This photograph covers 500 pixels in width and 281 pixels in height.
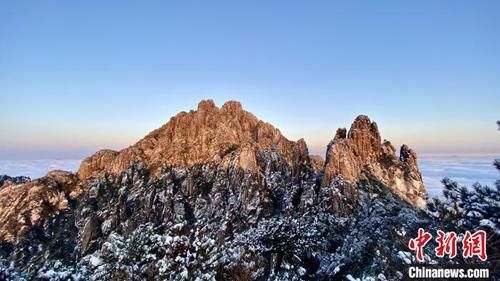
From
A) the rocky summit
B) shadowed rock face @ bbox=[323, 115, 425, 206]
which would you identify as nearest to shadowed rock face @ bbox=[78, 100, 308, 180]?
the rocky summit

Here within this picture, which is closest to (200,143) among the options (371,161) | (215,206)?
(215,206)

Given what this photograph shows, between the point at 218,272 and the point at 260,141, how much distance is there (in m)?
52.3

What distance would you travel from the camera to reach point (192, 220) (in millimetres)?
130000

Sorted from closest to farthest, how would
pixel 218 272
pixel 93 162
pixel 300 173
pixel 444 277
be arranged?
pixel 444 277
pixel 218 272
pixel 300 173
pixel 93 162

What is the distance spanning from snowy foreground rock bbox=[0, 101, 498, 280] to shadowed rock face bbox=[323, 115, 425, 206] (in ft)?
1.38

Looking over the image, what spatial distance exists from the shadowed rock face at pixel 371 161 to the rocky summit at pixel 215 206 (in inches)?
16.7

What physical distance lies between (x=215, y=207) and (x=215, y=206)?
0.35 metres

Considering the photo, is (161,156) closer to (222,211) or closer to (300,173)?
(222,211)

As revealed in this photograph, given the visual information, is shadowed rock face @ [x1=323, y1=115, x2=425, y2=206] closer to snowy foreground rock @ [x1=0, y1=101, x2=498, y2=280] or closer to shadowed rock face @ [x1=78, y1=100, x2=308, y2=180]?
snowy foreground rock @ [x1=0, y1=101, x2=498, y2=280]

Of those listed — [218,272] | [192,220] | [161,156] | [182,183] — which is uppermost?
[161,156]

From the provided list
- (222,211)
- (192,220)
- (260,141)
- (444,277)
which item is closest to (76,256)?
(192,220)

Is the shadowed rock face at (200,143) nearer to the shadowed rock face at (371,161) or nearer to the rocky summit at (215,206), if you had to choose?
the rocky summit at (215,206)

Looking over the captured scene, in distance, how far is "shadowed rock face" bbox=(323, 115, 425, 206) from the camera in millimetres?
116688

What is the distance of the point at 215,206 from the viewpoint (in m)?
128
